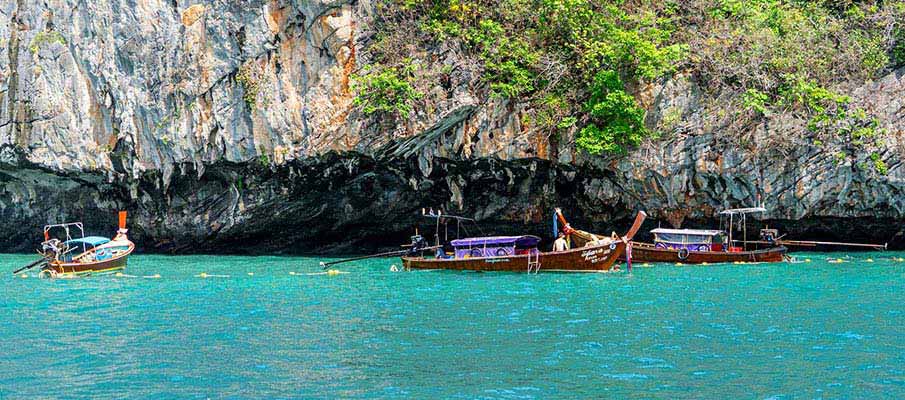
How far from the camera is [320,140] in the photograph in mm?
32312

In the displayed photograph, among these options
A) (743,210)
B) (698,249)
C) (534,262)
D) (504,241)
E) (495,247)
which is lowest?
(534,262)

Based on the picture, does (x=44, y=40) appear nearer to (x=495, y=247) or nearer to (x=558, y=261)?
(x=495, y=247)

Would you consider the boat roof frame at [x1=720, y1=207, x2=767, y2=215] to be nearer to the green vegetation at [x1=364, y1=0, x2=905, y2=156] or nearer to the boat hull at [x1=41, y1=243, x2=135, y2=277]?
the green vegetation at [x1=364, y1=0, x2=905, y2=156]

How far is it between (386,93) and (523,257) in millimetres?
7424

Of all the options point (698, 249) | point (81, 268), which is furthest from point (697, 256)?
point (81, 268)

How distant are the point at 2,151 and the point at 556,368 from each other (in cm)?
2933

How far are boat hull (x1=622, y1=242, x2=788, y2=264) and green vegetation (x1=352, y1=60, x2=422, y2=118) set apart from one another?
9335 mm

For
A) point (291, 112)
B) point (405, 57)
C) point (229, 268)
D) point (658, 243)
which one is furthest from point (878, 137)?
point (229, 268)

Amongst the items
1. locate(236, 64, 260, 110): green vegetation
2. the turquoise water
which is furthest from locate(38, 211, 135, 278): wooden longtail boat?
locate(236, 64, 260, 110): green vegetation

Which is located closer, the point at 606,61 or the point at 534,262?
the point at 534,262

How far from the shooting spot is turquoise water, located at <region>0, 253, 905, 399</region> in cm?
1302

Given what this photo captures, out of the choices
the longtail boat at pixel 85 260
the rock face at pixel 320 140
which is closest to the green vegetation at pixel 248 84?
the rock face at pixel 320 140

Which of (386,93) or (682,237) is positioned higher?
(386,93)

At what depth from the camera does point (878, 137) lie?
32.7 m
